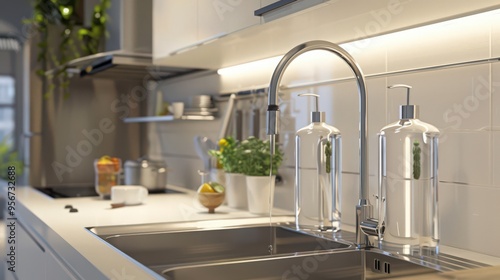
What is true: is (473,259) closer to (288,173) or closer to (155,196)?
(288,173)


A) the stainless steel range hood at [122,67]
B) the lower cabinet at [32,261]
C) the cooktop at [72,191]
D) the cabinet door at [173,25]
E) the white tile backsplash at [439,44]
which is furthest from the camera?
the stainless steel range hood at [122,67]

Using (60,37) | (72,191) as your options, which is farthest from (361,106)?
(60,37)

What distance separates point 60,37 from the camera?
10.7 ft

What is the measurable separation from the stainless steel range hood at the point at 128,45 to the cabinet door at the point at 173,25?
1.03ft

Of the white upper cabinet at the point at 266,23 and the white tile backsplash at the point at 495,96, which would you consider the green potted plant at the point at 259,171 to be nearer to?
the white upper cabinet at the point at 266,23

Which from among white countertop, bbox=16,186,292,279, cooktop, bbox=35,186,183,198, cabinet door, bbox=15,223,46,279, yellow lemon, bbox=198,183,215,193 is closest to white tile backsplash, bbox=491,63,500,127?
white countertop, bbox=16,186,292,279

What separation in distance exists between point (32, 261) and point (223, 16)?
101 cm

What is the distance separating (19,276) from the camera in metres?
2.22

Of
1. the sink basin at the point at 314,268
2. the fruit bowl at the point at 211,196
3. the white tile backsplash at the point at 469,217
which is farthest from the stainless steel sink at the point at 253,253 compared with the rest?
the fruit bowl at the point at 211,196

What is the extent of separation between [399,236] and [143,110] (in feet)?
8.16

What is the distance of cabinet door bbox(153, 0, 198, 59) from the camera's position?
2.11 metres

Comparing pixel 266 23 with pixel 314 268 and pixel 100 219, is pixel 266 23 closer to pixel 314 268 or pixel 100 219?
Result: pixel 314 268

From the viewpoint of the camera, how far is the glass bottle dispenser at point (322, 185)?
1.58 metres

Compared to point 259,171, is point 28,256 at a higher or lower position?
lower
